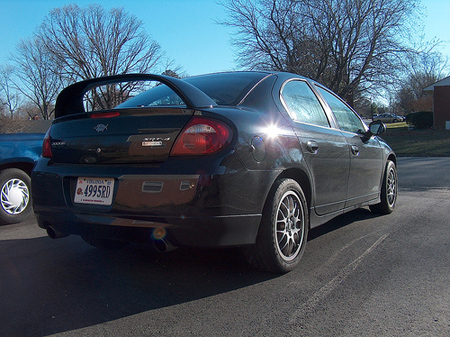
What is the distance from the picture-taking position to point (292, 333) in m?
2.32

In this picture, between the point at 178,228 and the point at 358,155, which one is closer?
the point at 178,228

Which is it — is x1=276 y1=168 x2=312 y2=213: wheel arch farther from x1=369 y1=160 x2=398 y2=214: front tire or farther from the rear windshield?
x1=369 y1=160 x2=398 y2=214: front tire

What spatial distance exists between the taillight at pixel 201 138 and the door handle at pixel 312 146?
40.0 inches

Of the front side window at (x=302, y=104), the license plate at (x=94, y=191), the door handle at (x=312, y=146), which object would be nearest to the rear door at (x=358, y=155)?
the front side window at (x=302, y=104)

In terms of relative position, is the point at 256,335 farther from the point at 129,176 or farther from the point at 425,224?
the point at 425,224

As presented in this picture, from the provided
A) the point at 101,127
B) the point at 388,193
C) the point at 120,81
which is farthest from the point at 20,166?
the point at 388,193

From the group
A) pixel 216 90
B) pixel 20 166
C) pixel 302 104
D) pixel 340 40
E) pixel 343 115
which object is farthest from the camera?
pixel 340 40

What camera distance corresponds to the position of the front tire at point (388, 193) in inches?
213

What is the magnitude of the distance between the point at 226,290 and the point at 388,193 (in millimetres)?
3379

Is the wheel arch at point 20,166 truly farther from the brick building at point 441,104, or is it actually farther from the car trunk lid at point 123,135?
the brick building at point 441,104

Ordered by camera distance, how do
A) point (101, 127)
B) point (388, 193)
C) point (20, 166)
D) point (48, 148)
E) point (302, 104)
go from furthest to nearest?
1. point (20, 166)
2. point (388, 193)
3. point (302, 104)
4. point (48, 148)
5. point (101, 127)

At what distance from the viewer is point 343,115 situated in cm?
474

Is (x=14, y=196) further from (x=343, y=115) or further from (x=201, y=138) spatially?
(x=343, y=115)

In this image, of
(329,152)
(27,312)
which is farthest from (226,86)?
(27,312)
